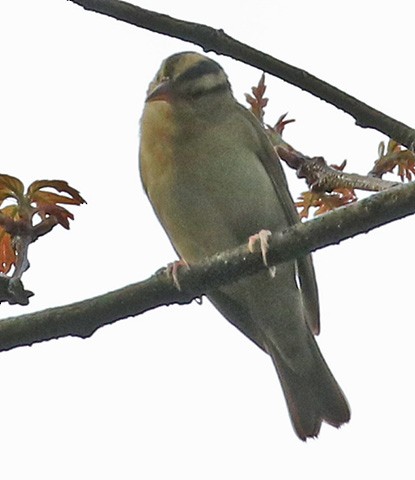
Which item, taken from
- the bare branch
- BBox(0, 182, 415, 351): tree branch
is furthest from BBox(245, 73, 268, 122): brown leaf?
BBox(0, 182, 415, 351): tree branch

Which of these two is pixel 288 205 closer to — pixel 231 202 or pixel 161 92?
pixel 231 202

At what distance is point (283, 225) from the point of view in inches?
199

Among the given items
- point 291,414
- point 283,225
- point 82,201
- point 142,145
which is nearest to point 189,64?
point 142,145

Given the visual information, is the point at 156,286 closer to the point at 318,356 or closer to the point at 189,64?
the point at 189,64

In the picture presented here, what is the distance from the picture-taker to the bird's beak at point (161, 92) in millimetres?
4785

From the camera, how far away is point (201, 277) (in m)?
3.15

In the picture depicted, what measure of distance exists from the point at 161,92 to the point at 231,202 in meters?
0.65

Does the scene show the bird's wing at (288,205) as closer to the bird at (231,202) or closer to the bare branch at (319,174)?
the bird at (231,202)

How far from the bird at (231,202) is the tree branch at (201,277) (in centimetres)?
165

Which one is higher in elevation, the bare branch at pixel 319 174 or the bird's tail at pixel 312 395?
the bare branch at pixel 319 174

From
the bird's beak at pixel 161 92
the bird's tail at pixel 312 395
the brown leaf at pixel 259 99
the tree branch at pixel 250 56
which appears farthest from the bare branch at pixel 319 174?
the bird's tail at pixel 312 395

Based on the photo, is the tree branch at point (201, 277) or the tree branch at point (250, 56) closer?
the tree branch at point (201, 277)

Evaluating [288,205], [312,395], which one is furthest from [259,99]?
[312,395]

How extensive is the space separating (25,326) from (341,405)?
2.94 meters
